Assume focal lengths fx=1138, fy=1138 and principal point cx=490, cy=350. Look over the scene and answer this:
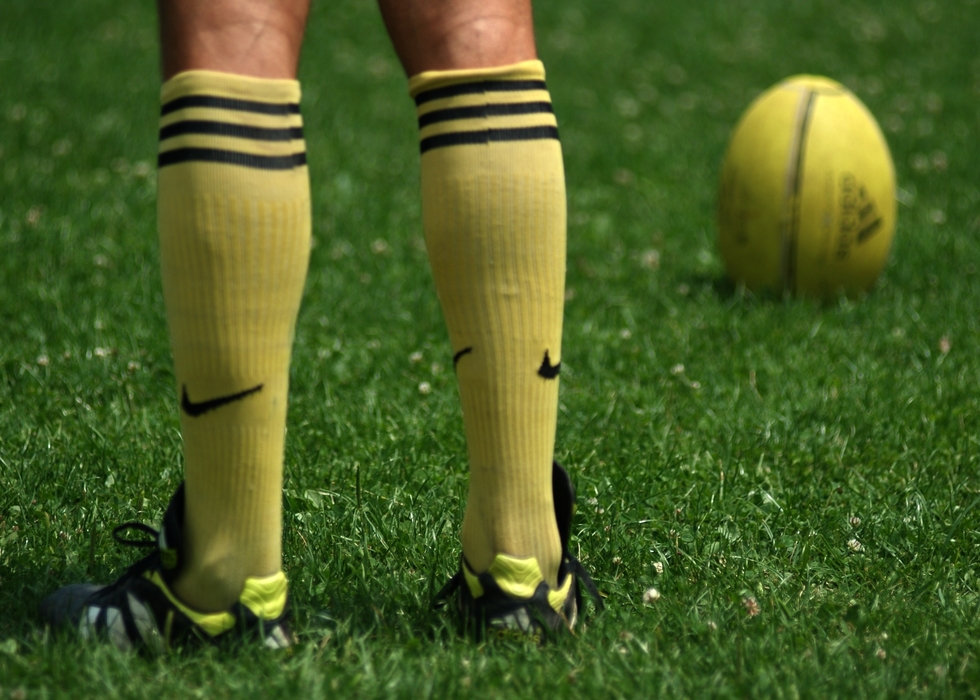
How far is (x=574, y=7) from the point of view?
1036 cm

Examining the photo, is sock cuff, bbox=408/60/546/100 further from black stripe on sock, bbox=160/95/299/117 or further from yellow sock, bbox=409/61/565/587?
black stripe on sock, bbox=160/95/299/117

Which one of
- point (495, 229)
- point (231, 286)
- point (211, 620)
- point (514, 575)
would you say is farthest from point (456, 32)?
point (211, 620)

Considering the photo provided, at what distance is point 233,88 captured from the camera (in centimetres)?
172

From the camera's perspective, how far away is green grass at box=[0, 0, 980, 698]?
73.1 inches

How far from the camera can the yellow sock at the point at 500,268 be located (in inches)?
72.4

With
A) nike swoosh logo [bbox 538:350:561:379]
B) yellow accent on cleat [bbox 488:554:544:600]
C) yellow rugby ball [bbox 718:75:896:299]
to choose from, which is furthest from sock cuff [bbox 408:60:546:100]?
yellow rugby ball [bbox 718:75:896:299]

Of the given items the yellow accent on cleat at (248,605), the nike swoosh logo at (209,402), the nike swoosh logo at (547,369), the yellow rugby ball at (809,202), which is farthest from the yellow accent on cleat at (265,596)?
the yellow rugby ball at (809,202)

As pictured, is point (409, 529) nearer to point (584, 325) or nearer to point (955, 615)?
point (955, 615)

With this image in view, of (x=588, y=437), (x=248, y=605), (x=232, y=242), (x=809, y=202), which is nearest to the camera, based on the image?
(x=232, y=242)

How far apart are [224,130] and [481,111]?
41 centimetres

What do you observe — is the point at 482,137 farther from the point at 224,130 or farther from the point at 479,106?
the point at 224,130

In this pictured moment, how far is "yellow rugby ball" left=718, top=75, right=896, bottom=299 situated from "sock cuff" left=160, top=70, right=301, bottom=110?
2.97 metres

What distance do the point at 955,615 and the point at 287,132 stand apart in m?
1.46

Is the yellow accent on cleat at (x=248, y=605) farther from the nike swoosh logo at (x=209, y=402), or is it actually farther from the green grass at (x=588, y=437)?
the nike swoosh logo at (x=209, y=402)
